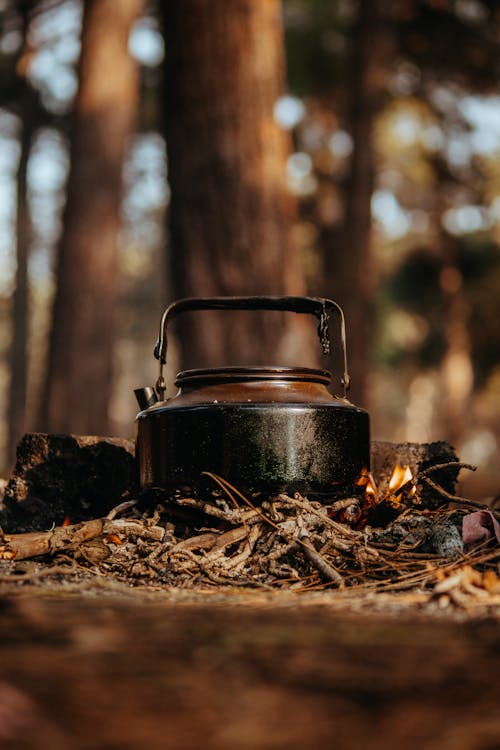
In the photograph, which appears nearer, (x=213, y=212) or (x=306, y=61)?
(x=213, y=212)

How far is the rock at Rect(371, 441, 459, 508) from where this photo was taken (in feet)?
12.2

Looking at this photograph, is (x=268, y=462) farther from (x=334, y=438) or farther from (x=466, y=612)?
(x=466, y=612)

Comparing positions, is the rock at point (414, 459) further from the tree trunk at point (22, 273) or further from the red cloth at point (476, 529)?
the tree trunk at point (22, 273)

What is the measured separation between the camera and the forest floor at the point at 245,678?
1.07m

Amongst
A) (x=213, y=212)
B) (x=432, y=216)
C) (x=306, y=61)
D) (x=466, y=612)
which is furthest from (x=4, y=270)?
(x=466, y=612)

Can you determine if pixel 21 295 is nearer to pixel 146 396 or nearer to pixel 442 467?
pixel 146 396

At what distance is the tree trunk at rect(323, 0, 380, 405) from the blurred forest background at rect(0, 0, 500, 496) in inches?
1.1

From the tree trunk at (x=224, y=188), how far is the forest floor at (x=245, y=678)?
340cm

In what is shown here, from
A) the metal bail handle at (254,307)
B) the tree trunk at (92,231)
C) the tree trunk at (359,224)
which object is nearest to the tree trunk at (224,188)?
the metal bail handle at (254,307)

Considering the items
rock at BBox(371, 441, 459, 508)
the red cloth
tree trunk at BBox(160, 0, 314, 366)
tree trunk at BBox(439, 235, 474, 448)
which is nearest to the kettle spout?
rock at BBox(371, 441, 459, 508)

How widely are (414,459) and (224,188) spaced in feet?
7.17

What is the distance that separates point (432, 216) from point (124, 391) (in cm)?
3896

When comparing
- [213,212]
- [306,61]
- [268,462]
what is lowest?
[268,462]

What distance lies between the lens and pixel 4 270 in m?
46.7
